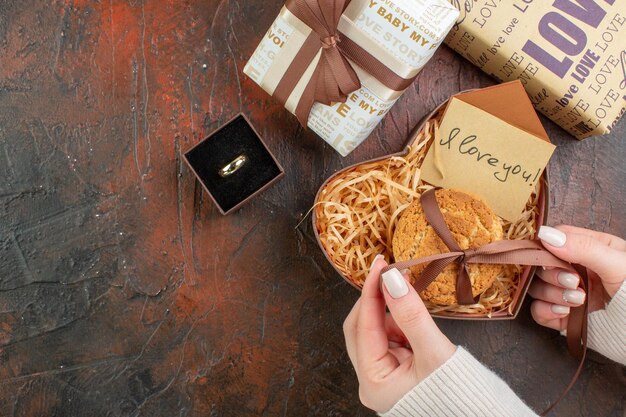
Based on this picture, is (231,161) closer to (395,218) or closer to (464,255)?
(395,218)

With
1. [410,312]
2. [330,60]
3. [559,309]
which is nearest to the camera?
[410,312]

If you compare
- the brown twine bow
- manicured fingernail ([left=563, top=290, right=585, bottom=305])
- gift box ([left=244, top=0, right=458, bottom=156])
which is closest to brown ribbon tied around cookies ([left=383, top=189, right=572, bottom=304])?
the brown twine bow

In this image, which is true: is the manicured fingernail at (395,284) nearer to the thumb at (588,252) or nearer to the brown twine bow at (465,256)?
the brown twine bow at (465,256)

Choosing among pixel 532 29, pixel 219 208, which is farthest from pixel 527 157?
pixel 219 208

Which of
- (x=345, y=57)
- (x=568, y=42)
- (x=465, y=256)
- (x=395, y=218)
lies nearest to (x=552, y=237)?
(x=465, y=256)

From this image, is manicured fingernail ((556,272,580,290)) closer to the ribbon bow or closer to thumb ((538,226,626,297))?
thumb ((538,226,626,297))
